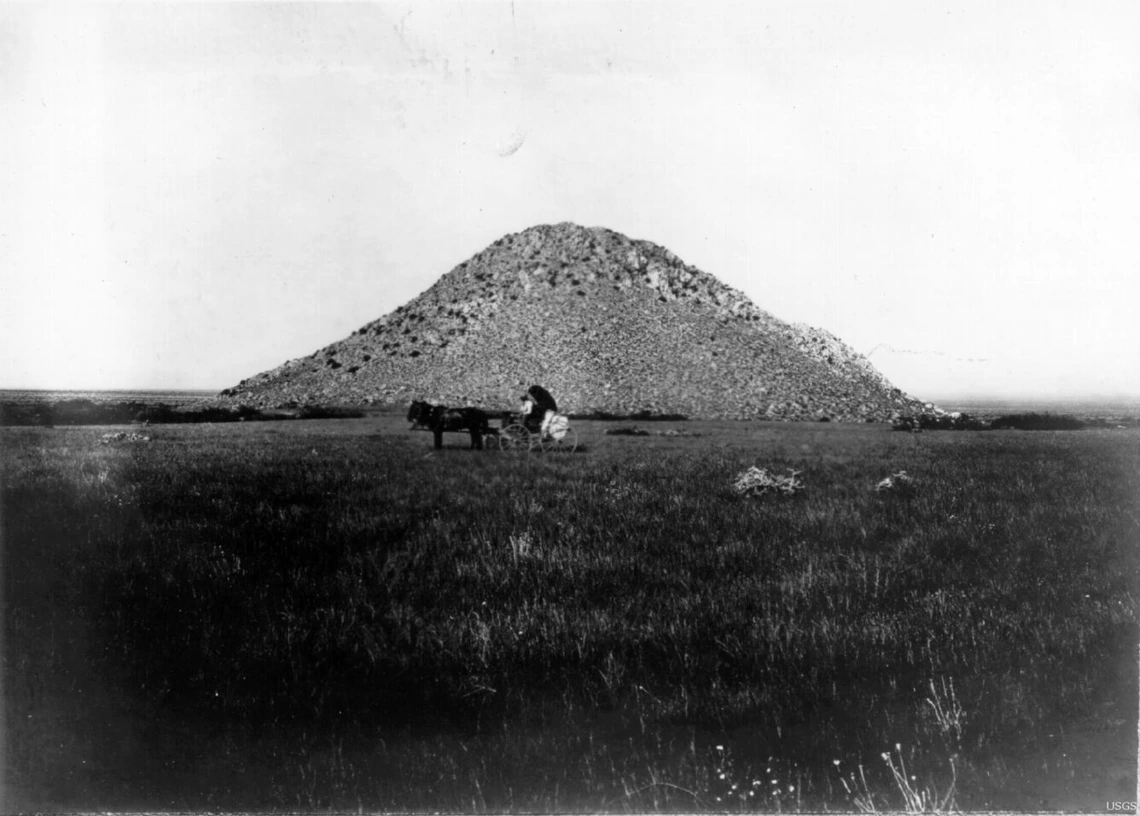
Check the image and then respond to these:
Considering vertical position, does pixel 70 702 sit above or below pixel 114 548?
below

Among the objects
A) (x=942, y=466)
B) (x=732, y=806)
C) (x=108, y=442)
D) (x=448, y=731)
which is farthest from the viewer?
(x=108, y=442)

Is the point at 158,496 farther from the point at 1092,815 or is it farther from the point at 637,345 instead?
the point at 637,345

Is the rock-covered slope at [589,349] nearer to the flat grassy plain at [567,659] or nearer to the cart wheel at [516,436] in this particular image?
the cart wheel at [516,436]

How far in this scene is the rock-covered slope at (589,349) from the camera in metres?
58.8

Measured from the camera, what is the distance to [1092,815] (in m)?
4.31

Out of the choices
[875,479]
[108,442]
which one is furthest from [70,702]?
[108,442]

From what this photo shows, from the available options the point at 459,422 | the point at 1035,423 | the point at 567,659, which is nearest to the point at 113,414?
the point at 459,422

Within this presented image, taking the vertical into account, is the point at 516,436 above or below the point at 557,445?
above

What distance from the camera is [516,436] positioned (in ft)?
66.2

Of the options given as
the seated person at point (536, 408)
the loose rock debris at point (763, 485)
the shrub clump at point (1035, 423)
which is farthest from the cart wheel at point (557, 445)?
the shrub clump at point (1035, 423)

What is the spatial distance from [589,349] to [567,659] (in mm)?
59088

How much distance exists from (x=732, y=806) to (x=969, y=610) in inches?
104

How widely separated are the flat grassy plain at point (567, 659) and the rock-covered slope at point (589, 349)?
4668 cm

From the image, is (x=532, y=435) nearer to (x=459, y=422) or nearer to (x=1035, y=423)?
(x=459, y=422)
